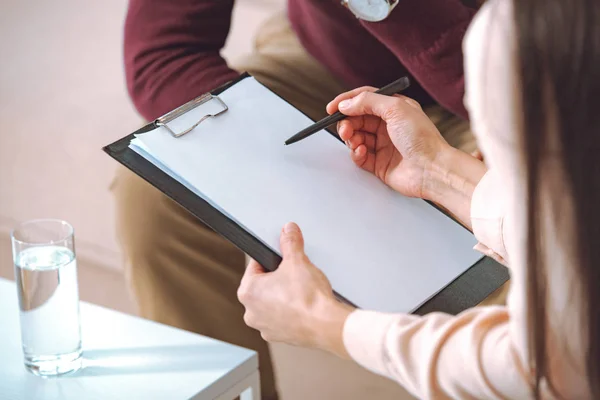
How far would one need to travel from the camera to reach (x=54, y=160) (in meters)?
1.74

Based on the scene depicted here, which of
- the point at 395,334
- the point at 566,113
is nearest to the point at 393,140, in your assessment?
the point at 395,334

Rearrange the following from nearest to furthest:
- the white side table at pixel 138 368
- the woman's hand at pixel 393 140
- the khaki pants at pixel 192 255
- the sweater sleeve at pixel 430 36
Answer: the white side table at pixel 138 368 < the woman's hand at pixel 393 140 < the sweater sleeve at pixel 430 36 < the khaki pants at pixel 192 255

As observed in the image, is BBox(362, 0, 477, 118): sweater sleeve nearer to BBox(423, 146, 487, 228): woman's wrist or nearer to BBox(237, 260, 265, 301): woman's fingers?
BBox(423, 146, 487, 228): woman's wrist

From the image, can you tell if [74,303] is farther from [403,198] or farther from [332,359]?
[332,359]

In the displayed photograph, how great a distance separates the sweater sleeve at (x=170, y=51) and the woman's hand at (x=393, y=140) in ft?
1.15

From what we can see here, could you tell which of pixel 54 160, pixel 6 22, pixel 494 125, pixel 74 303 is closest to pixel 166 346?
pixel 74 303

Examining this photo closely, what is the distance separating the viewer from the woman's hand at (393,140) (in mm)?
1006

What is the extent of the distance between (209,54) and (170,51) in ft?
0.19

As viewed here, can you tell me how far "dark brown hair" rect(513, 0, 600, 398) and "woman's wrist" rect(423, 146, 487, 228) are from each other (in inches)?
15.2

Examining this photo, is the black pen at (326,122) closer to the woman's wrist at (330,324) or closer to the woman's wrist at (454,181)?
the woman's wrist at (454,181)

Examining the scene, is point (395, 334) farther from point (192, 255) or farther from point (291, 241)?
point (192, 255)

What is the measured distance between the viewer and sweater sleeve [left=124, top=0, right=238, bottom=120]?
1335 mm

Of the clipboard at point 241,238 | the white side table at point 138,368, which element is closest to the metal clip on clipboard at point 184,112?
the clipboard at point 241,238

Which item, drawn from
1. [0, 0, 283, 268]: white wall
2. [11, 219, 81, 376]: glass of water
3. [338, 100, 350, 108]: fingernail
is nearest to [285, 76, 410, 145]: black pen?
[338, 100, 350, 108]: fingernail
